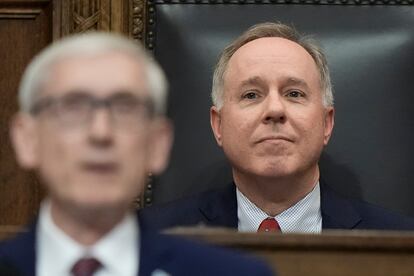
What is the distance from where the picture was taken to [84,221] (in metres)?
1.32

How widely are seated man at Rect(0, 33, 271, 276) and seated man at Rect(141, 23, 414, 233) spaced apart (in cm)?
102

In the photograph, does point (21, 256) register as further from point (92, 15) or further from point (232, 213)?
point (92, 15)

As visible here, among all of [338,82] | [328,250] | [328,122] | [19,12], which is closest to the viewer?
[328,250]

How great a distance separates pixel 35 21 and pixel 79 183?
63.1 inches

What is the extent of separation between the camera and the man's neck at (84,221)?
132 cm

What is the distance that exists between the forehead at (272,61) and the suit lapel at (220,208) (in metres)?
0.25

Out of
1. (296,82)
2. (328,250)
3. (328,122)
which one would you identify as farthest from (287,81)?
(328,250)

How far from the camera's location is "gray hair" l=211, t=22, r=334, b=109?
253cm

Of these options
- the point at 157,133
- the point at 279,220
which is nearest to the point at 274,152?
the point at 279,220

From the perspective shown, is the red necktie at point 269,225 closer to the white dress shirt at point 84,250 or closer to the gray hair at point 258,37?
the gray hair at point 258,37

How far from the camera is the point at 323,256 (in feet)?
5.75

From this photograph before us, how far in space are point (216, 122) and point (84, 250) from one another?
1281mm

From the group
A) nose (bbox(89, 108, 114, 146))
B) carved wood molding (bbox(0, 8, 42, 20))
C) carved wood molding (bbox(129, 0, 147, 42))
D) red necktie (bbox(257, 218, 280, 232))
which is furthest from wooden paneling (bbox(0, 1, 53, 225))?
nose (bbox(89, 108, 114, 146))

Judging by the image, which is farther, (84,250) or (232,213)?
(232,213)
